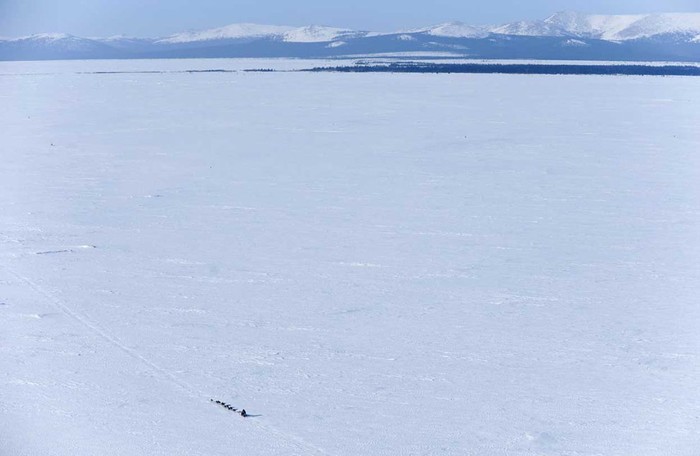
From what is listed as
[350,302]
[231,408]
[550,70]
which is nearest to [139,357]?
[231,408]

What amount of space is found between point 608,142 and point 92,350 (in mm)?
8405

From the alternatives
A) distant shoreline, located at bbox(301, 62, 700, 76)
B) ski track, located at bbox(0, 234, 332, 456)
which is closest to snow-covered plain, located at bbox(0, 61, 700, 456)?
ski track, located at bbox(0, 234, 332, 456)

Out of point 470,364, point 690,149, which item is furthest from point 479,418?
point 690,149

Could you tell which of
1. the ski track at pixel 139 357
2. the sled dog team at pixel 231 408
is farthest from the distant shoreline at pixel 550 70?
the sled dog team at pixel 231 408

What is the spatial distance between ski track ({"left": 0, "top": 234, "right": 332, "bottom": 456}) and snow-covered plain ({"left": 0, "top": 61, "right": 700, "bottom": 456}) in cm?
1

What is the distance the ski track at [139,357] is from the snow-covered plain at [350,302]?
15 mm

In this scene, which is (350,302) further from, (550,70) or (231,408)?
(550,70)

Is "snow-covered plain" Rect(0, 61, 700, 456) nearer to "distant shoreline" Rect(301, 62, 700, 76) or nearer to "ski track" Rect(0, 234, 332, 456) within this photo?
"ski track" Rect(0, 234, 332, 456)

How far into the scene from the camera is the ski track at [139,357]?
2.98 meters

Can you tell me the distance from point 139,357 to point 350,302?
1.21 m

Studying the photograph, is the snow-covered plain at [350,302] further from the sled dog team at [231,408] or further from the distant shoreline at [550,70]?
the distant shoreline at [550,70]

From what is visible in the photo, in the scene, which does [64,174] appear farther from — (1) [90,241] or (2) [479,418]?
(2) [479,418]

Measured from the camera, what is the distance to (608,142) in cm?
1061

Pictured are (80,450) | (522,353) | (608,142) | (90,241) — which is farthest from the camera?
(608,142)
